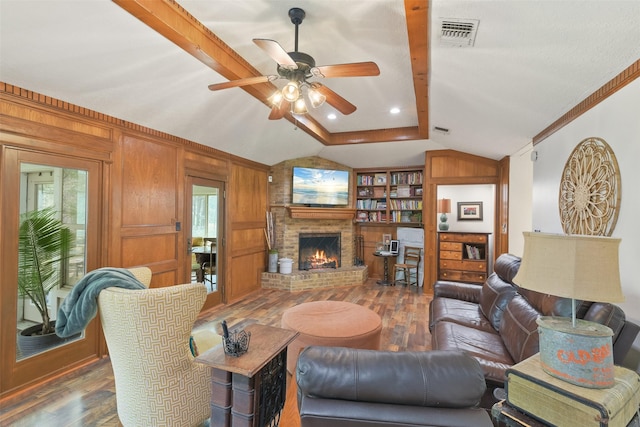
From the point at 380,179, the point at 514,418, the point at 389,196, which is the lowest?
the point at 514,418

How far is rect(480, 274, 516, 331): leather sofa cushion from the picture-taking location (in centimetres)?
257

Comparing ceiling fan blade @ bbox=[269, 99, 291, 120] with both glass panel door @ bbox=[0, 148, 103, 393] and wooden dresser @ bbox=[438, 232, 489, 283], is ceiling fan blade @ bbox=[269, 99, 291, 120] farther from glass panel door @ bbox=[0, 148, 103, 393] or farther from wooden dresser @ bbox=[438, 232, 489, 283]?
wooden dresser @ bbox=[438, 232, 489, 283]

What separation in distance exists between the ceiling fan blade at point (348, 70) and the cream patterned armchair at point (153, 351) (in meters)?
1.56

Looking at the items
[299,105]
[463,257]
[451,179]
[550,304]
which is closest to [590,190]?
[550,304]

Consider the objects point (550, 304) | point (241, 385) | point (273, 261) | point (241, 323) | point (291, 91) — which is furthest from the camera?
point (273, 261)

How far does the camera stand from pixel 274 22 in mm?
2131

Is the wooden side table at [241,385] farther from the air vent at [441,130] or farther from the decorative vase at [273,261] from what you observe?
the decorative vase at [273,261]

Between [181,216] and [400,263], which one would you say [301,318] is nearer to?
[181,216]

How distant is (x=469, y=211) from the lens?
5.39 metres

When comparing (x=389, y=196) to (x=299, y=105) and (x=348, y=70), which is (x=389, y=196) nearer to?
(x=299, y=105)

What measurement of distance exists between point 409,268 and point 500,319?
3199 millimetres

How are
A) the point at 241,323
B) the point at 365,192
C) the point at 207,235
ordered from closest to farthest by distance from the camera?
the point at 241,323 < the point at 207,235 < the point at 365,192

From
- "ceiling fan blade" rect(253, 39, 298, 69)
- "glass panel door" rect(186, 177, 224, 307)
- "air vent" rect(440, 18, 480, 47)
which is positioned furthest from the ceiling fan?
"glass panel door" rect(186, 177, 224, 307)

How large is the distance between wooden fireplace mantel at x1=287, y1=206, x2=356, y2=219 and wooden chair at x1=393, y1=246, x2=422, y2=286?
4.37ft
